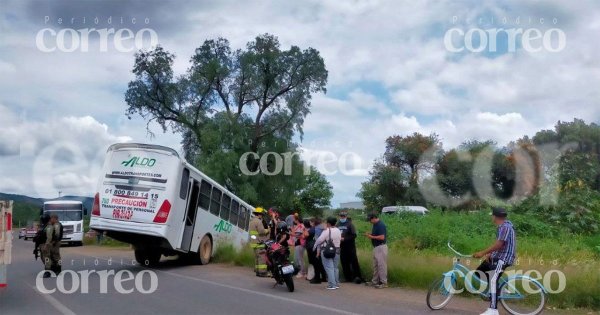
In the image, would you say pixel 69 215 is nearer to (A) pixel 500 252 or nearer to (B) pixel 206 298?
(B) pixel 206 298

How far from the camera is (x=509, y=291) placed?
32.2 ft

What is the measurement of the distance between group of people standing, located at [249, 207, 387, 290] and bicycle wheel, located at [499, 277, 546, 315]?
12.9 feet

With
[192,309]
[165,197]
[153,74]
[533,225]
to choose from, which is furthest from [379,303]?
[153,74]

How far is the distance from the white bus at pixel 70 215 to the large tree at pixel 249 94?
24.3 feet

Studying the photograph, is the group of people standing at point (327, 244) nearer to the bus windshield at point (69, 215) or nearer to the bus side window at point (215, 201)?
the bus side window at point (215, 201)

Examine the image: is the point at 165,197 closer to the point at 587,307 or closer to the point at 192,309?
the point at 192,309

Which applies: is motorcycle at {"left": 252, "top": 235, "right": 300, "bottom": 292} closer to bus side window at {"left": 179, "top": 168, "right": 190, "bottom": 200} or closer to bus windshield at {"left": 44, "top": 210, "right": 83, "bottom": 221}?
bus side window at {"left": 179, "top": 168, "right": 190, "bottom": 200}

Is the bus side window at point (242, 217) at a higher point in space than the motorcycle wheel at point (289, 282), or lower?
higher

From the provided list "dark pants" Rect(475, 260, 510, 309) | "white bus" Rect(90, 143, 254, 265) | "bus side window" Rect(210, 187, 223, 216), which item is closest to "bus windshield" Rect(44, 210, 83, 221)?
"bus side window" Rect(210, 187, 223, 216)

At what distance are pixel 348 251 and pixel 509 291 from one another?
5.29 m

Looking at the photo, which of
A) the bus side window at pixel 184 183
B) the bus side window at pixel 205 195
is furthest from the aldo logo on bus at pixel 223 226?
→ the bus side window at pixel 184 183

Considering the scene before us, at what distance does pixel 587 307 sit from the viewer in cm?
1068

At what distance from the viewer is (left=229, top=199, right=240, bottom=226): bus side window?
21945 mm

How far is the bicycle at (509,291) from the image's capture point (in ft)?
32.0
